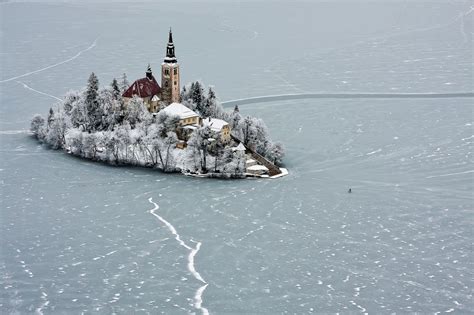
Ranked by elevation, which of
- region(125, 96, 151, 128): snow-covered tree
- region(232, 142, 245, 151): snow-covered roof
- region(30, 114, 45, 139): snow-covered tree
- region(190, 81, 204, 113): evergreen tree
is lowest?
region(232, 142, 245, 151): snow-covered roof

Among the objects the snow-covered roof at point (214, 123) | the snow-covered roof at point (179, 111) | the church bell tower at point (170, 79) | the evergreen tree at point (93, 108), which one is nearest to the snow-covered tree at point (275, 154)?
the snow-covered roof at point (214, 123)

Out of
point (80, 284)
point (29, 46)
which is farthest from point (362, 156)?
point (29, 46)

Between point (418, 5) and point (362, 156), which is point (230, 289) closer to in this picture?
point (362, 156)

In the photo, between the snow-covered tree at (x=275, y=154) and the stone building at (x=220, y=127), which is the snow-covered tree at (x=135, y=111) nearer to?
the stone building at (x=220, y=127)

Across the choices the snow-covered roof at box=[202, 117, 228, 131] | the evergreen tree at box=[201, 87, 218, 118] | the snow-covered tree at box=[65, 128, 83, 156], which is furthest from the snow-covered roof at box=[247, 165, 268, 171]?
the snow-covered tree at box=[65, 128, 83, 156]

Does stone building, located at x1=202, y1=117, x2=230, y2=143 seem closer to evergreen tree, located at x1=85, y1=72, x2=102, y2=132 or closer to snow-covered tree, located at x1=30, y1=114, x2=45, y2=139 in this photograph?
evergreen tree, located at x1=85, y1=72, x2=102, y2=132

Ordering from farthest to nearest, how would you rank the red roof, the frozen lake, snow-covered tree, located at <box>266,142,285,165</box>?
the red roof < snow-covered tree, located at <box>266,142,285,165</box> < the frozen lake

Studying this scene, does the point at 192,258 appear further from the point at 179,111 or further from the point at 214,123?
the point at 179,111
